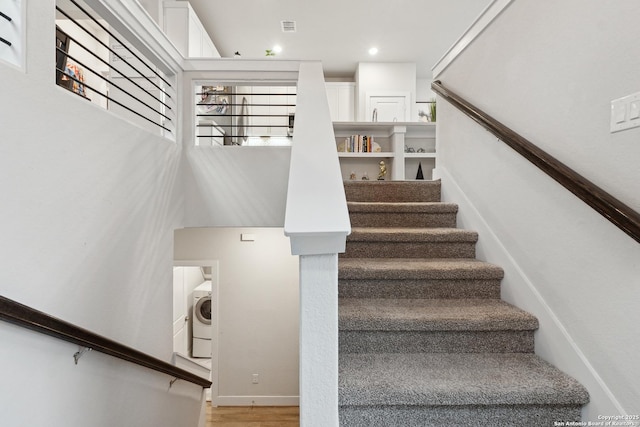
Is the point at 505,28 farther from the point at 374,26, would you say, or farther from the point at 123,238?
the point at 374,26

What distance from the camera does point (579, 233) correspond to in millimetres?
1345

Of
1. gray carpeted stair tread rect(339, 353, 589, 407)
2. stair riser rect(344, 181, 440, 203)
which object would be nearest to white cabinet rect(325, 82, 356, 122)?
stair riser rect(344, 181, 440, 203)

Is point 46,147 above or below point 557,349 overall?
above

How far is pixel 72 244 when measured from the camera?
4.58ft

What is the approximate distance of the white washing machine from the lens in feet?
20.0

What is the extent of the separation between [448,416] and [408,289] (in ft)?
2.21

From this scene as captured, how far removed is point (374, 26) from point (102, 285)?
4292mm

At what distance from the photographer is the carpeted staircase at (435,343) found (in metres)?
1.23

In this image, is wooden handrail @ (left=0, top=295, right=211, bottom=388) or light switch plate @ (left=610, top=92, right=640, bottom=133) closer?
wooden handrail @ (left=0, top=295, right=211, bottom=388)

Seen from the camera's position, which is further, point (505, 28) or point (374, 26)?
point (374, 26)

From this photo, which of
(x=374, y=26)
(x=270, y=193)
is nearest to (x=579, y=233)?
(x=270, y=193)

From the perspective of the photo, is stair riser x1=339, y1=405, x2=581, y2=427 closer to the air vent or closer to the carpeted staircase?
the carpeted staircase

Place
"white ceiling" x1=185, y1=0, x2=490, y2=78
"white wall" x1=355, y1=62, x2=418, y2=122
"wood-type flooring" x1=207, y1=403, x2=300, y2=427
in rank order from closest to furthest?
1. "white ceiling" x1=185, y1=0, x2=490, y2=78
2. "wood-type flooring" x1=207, y1=403, x2=300, y2=427
3. "white wall" x1=355, y1=62, x2=418, y2=122

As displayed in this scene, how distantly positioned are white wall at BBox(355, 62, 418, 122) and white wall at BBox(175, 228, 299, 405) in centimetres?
276
